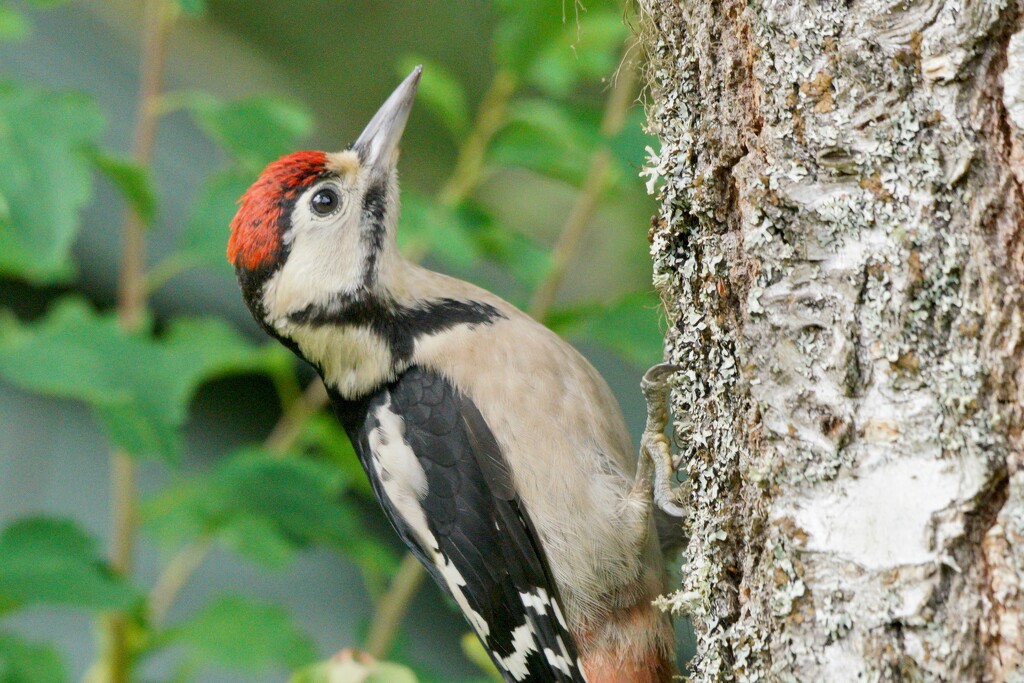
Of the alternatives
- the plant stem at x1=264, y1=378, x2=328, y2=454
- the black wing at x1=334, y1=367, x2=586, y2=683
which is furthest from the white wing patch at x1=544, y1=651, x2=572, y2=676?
the plant stem at x1=264, y1=378, x2=328, y2=454

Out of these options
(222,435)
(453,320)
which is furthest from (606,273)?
(453,320)

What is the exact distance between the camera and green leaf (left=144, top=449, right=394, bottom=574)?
2229 mm

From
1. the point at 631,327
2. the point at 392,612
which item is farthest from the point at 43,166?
the point at 392,612

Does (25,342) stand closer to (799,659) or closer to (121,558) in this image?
(121,558)

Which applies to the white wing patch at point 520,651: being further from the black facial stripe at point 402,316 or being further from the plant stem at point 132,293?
the plant stem at point 132,293

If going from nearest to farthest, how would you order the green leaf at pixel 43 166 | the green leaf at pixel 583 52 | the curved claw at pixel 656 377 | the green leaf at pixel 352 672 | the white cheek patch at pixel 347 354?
the green leaf at pixel 352 672
the green leaf at pixel 43 166
the curved claw at pixel 656 377
the white cheek patch at pixel 347 354
the green leaf at pixel 583 52

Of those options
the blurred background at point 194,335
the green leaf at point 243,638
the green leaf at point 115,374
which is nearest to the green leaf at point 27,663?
the blurred background at point 194,335

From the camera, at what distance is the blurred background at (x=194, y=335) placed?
6.59 feet

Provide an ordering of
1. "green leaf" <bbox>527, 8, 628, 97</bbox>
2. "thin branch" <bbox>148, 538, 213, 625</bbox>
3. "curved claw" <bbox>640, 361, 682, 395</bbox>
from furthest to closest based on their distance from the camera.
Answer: "thin branch" <bbox>148, 538, 213, 625</bbox>, "green leaf" <bbox>527, 8, 628, 97</bbox>, "curved claw" <bbox>640, 361, 682, 395</bbox>

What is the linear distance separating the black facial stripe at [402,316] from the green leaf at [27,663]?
982 millimetres

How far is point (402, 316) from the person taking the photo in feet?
6.89

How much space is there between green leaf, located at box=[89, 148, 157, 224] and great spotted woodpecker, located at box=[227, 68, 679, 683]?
0.18 m

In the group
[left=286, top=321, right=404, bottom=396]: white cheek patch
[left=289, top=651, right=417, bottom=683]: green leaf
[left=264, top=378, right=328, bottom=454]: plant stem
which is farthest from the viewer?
[left=264, top=378, right=328, bottom=454]: plant stem

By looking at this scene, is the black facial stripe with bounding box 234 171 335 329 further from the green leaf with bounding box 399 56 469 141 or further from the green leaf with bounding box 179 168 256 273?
the green leaf with bounding box 399 56 469 141
